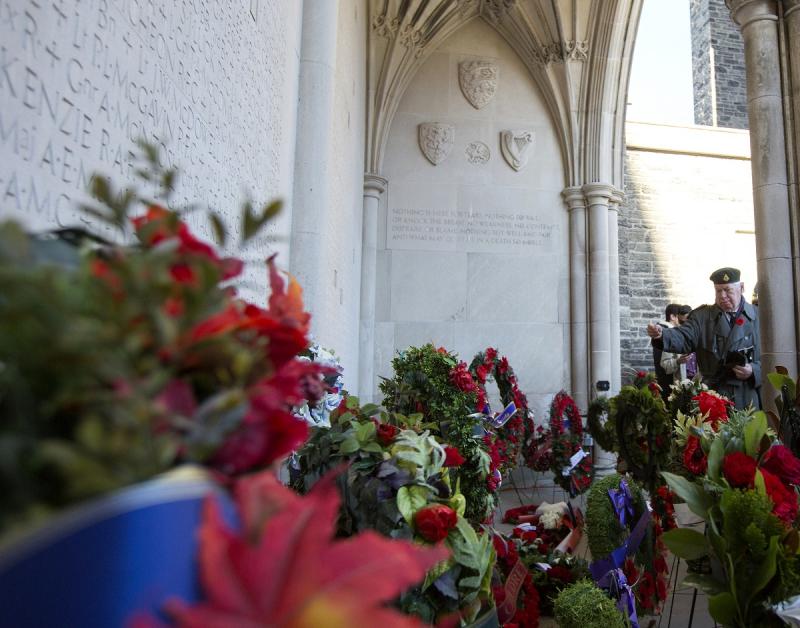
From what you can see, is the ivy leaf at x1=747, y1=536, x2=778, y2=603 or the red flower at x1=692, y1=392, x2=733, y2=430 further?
the red flower at x1=692, y1=392, x2=733, y2=430

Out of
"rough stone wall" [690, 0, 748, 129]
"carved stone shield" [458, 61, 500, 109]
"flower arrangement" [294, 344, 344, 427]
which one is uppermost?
"rough stone wall" [690, 0, 748, 129]

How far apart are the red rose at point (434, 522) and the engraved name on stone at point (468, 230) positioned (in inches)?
245

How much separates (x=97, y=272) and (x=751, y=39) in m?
5.44

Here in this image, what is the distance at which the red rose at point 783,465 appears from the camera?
4.41 ft

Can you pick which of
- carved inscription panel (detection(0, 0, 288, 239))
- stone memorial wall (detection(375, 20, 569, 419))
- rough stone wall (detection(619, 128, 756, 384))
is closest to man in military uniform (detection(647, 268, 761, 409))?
stone memorial wall (detection(375, 20, 569, 419))

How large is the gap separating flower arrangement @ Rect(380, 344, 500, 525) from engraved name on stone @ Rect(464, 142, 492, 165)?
5174 mm

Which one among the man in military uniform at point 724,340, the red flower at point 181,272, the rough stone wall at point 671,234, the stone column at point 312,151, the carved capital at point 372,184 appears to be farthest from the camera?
the rough stone wall at point 671,234

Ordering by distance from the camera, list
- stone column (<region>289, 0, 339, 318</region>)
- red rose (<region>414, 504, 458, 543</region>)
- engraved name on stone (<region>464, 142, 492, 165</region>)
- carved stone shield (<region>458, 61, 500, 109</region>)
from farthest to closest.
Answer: carved stone shield (<region>458, 61, 500, 109</region>)
engraved name on stone (<region>464, 142, 492, 165</region>)
stone column (<region>289, 0, 339, 318</region>)
red rose (<region>414, 504, 458, 543</region>)

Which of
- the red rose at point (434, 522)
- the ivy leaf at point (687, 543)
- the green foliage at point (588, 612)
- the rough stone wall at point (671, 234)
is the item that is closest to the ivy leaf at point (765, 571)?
the ivy leaf at point (687, 543)

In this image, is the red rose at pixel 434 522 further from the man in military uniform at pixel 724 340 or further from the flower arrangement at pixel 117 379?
the man in military uniform at pixel 724 340

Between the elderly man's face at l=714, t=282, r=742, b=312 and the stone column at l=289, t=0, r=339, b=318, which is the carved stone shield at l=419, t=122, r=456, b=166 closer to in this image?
the elderly man's face at l=714, t=282, r=742, b=312

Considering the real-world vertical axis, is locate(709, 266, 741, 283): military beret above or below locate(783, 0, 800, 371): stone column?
below

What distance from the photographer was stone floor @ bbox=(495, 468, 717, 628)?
8.27 feet

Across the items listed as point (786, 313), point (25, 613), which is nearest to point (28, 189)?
point (25, 613)
